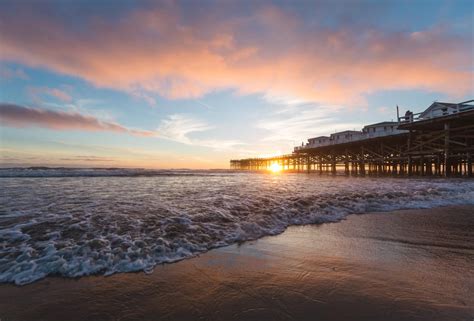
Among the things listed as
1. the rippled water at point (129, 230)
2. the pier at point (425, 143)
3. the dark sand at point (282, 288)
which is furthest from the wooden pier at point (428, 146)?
the dark sand at point (282, 288)

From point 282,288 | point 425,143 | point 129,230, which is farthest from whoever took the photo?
point 425,143

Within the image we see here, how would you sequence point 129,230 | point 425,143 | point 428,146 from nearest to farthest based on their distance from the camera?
point 129,230 → point 425,143 → point 428,146

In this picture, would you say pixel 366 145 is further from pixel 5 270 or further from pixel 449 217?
pixel 5 270

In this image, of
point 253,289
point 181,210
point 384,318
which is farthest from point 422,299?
point 181,210

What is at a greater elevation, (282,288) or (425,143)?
(425,143)

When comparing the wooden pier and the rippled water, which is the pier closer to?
the wooden pier

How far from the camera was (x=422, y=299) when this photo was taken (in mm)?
2658

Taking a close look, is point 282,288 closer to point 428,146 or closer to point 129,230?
point 129,230

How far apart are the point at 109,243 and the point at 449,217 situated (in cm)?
872

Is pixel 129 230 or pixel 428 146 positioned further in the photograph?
pixel 428 146

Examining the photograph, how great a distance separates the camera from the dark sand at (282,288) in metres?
2.43

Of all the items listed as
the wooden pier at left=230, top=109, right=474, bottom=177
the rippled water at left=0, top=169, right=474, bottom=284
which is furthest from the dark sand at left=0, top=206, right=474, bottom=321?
the wooden pier at left=230, top=109, right=474, bottom=177

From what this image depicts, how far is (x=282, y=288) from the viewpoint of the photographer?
2938 mm

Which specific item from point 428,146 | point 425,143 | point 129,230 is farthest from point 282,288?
point 428,146
